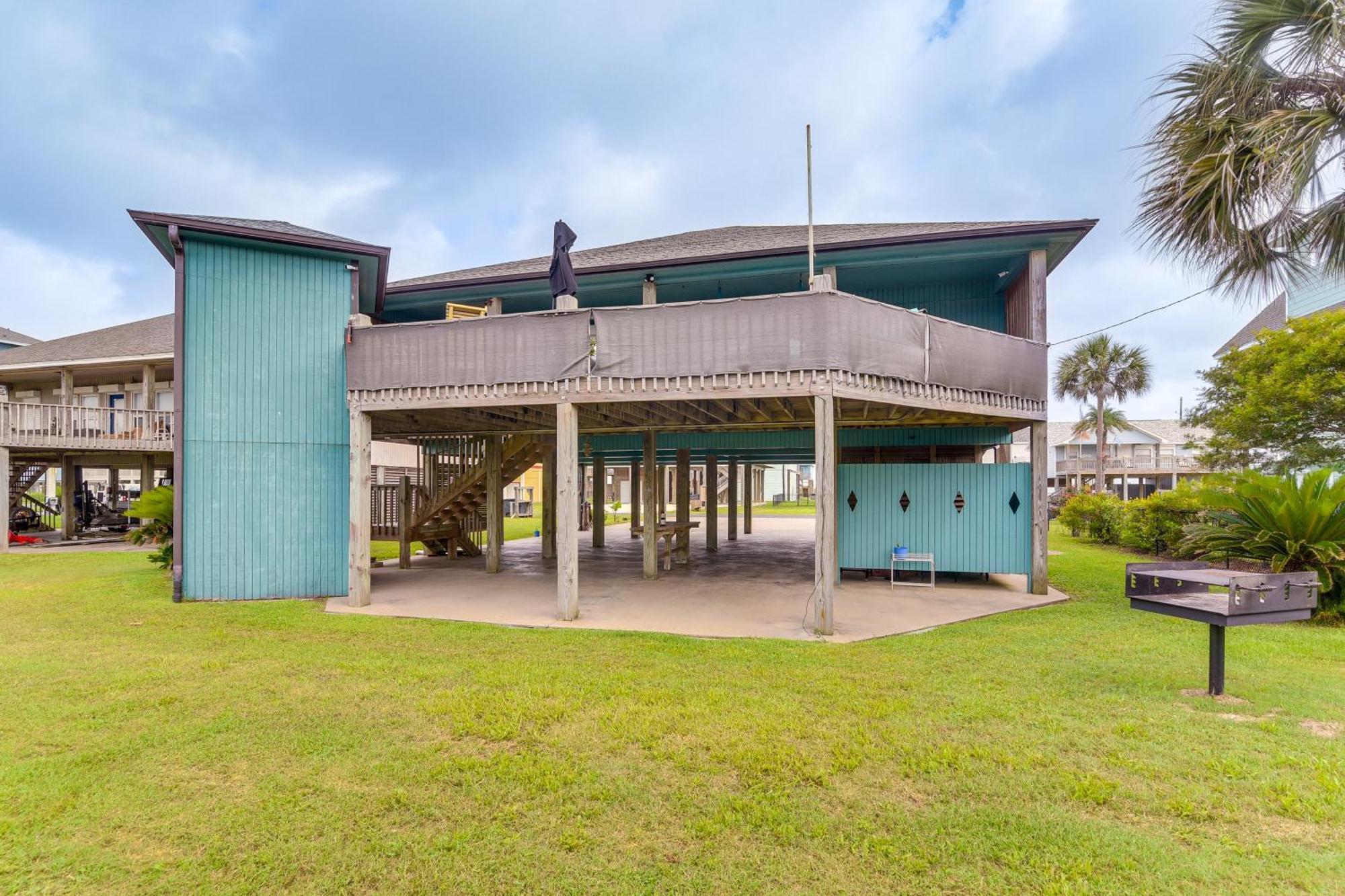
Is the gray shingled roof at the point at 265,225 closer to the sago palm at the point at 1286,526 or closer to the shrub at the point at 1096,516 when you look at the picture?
the sago palm at the point at 1286,526

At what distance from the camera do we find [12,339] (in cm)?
3162

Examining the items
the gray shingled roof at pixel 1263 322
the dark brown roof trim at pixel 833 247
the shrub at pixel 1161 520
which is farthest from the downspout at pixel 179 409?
the gray shingled roof at pixel 1263 322

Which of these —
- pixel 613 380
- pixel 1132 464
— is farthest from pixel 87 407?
pixel 1132 464

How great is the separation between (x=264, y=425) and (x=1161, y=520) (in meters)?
20.8

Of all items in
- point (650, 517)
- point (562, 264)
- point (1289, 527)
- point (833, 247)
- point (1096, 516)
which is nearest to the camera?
point (1289, 527)

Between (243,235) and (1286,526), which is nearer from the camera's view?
(1286,526)

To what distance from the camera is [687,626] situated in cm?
880

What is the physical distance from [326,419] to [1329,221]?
1555cm

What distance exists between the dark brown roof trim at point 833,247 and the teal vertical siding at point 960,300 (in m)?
2.51

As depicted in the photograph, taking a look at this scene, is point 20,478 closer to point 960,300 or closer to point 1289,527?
point 960,300

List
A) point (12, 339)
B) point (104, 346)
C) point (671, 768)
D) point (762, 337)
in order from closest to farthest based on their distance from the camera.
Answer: point (671, 768) → point (762, 337) → point (104, 346) → point (12, 339)

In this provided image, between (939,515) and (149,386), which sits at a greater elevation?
(149,386)

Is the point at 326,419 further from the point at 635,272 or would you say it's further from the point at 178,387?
the point at 635,272

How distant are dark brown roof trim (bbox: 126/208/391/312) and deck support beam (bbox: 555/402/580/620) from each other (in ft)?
16.8
